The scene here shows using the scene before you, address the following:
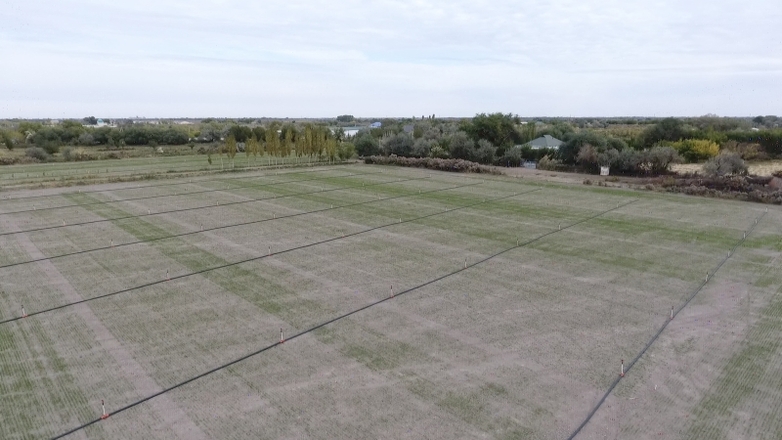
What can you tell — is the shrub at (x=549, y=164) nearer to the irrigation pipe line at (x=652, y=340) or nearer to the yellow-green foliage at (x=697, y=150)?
the yellow-green foliage at (x=697, y=150)

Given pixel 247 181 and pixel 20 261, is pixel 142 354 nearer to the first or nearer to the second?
pixel 20 261

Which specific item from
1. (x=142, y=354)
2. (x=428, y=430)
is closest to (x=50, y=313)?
(x=142, y=354)

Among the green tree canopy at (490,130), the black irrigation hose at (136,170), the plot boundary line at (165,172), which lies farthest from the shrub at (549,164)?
the black irrigation hose at (136,170)

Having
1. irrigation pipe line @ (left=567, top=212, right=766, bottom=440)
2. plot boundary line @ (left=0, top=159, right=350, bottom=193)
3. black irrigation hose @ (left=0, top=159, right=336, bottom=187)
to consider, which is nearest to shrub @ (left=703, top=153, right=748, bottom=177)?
irrigation pipe line @ (left=567, top=212, right=766, bottom=440)

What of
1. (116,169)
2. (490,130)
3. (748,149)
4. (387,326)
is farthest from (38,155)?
→ (748,149)

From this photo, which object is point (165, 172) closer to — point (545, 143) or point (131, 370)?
point (131, 370)

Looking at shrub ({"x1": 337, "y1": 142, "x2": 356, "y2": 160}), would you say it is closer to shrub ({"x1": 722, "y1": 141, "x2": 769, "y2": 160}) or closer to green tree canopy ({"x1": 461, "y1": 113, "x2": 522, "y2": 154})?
green tree canopy ({"x1": 461, "y1": 113, "x2": 522, "y2": 154})

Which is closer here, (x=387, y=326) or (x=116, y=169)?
(x=387, y=326)
